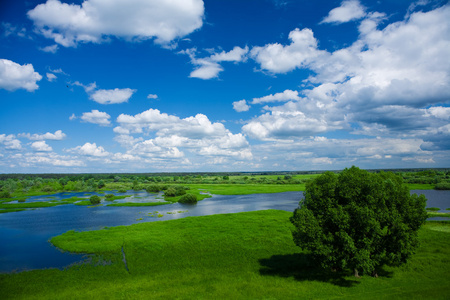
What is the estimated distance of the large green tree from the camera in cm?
2509

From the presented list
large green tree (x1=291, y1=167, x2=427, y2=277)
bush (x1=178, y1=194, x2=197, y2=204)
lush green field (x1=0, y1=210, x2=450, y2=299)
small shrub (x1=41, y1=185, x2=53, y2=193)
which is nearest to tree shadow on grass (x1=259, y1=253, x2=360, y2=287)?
lush green field (x1=0, y1=210, x2=450, y2=299)

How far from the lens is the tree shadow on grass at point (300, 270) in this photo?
27055 mm

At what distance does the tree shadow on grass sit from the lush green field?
4.0 inches

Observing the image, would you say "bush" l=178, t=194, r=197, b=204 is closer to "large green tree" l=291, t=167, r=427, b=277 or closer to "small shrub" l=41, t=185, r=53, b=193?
"large green tree" l=291, t=167, r=427, b=277

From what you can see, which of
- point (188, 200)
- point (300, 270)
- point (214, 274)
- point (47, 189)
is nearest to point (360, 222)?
point (300, 270)

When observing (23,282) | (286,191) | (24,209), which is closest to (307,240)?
(23,282)

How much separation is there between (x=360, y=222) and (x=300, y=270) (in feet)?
32.0

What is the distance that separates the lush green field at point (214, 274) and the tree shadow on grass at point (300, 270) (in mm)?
102

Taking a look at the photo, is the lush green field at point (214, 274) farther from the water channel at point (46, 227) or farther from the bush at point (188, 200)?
the bush at point (188, 200)

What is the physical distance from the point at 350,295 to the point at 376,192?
10.4 m

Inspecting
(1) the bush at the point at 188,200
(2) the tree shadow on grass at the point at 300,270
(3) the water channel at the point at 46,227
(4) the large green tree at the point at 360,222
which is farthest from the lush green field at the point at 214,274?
(1) the bush at the point at 188,200

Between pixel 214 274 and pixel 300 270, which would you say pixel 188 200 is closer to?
pixel 214 274

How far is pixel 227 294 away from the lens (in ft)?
79.3

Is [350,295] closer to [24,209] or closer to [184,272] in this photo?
[184,272]
